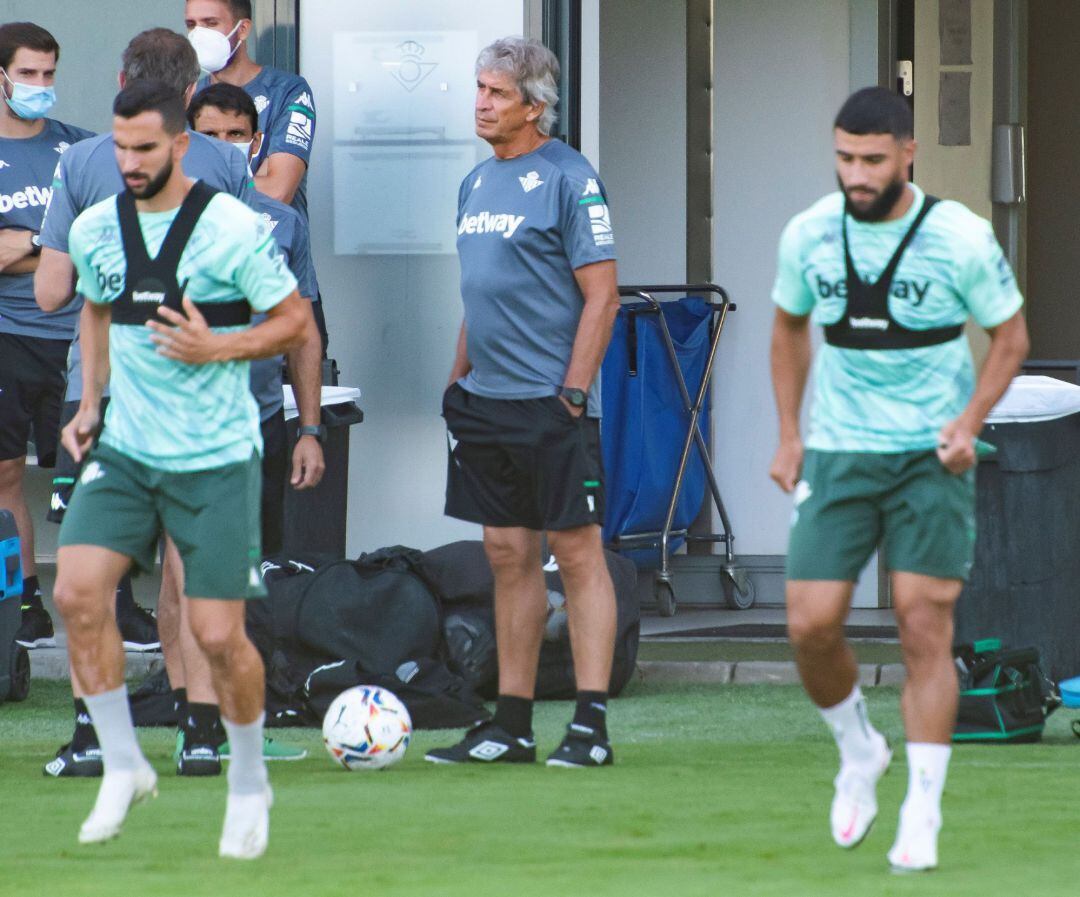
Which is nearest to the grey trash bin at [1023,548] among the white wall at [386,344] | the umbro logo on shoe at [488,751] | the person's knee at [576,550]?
the person's knee at [576,550]

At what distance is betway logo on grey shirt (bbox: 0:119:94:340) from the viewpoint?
8.55 m

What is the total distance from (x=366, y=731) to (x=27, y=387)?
9.32 ft

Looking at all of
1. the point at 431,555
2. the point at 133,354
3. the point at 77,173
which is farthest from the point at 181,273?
the point at 431,555

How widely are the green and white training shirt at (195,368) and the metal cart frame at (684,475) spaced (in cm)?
517

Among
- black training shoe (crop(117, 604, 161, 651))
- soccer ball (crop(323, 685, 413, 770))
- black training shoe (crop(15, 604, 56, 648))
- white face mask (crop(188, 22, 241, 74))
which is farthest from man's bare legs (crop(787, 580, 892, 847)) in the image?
black training shoe (crop(15, 604, 56, 648))

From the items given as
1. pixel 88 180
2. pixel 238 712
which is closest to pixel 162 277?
pixel 238 712

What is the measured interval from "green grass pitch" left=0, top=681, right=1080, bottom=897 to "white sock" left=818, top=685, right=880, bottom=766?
8.8 inches

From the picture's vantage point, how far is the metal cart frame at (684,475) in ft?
34.1

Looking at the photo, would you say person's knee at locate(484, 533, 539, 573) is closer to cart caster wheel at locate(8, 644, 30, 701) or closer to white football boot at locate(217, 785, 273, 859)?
white football boot at locate(217, 785, 273, 859)

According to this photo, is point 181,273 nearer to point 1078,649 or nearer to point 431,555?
point 431,555

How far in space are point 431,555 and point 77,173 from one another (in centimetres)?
249

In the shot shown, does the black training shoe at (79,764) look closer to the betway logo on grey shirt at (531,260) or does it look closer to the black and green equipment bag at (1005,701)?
the betway logo on grey shirt at (531,260)

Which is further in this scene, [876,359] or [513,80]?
[513,80]

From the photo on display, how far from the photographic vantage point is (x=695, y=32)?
1082 centimetres
